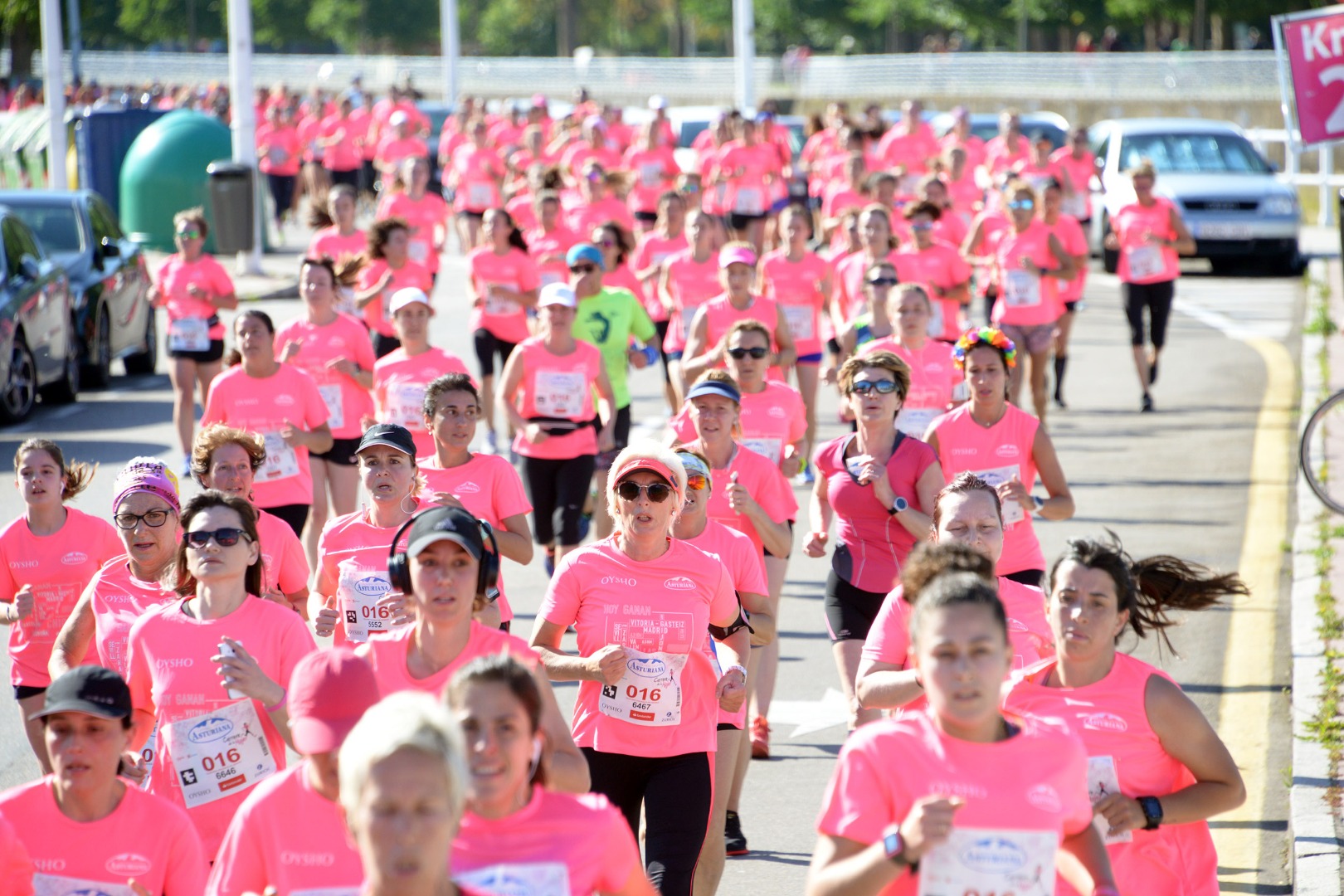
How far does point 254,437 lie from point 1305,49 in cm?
748

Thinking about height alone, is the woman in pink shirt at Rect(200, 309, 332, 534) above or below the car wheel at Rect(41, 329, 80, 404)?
above

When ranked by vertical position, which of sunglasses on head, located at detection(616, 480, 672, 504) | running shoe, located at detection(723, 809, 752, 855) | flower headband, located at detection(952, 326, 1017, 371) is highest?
flower headband, located at detection(952, 326, 1017, 371)

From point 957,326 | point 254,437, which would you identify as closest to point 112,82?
point 957,326

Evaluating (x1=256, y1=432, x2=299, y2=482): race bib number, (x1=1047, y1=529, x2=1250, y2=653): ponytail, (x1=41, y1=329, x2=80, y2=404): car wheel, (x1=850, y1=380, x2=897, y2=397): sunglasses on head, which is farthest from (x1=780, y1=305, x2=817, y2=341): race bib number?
(x1=1047, y1=529, x2=1250, y2=653): ponytail

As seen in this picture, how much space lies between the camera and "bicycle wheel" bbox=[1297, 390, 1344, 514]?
11.4 meters

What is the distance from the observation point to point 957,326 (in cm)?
1359

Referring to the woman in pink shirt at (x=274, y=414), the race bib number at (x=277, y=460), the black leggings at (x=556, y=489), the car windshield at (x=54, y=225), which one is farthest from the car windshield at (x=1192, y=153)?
the race bib number at (x=277, y=460)

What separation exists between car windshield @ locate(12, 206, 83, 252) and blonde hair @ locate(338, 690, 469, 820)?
1486cm

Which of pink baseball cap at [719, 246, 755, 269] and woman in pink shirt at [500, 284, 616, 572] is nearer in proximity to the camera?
woman in pink shirt at [500, 284, 616, 572]

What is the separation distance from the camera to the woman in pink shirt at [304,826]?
3.64m

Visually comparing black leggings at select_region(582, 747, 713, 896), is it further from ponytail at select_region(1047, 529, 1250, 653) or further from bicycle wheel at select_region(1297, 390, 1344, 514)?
bicycle wheel at select_region(1297, 390, 1344, 514)

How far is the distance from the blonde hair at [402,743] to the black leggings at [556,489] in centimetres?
640

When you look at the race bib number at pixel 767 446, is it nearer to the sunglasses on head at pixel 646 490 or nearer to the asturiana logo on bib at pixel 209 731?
the sunglasses on head at pixel 646 490

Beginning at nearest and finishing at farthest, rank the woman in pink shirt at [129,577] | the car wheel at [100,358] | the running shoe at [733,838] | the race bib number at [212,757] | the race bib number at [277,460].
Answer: the race bib number at [212,757] → the woman in pink shirt at [129,577] → the running shoe at [733,838] → the race bib number at [277,460] → the car wheel at [100,358]
